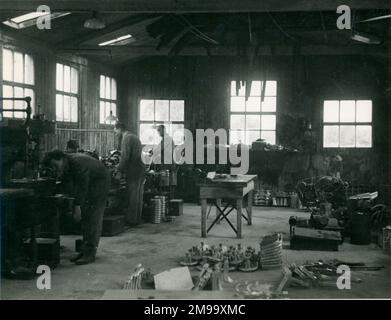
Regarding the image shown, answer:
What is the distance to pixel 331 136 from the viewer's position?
1427 cm

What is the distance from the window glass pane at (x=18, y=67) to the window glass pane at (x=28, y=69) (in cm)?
14

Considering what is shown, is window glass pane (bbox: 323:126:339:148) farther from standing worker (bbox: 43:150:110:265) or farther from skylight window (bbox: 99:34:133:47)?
standing worker (bbox: 43:150:110:265)

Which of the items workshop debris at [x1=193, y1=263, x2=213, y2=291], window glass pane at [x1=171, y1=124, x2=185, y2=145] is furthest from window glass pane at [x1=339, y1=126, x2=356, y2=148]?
workshop debris at [x1=193, y1=263, x2=213, y2=291]

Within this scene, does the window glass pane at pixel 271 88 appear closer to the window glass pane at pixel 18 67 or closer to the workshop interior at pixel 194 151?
the workshop interior at pixel 194 151

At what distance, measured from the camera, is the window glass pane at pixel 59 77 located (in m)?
11.1

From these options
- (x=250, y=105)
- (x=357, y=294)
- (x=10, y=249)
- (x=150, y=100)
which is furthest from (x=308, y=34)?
(x=10, y=249)

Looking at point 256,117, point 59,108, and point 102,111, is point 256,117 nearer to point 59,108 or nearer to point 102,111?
point 102,111

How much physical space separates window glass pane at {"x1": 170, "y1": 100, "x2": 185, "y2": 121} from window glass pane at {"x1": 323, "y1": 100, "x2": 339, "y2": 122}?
13.1 ft

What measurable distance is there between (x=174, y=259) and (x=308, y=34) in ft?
23.3

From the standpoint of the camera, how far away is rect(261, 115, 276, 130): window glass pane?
14375 mm

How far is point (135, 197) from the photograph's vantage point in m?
10.0

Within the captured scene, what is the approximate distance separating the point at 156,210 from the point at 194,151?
151 inches

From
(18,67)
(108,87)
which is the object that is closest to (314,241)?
(18,67)

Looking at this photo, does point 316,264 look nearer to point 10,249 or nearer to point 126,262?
point 126,262
